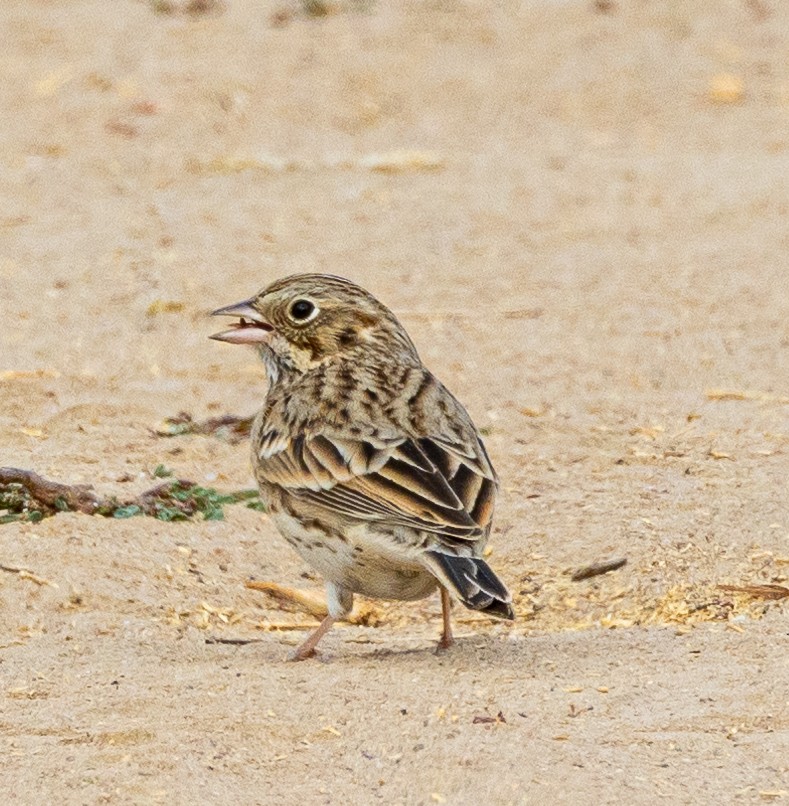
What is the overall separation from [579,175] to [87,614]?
8.28m

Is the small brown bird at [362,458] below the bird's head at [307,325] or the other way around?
below

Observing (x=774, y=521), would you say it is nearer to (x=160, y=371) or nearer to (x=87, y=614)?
(x=87, y=614)

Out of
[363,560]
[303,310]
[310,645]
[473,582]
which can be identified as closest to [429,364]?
[303,310]

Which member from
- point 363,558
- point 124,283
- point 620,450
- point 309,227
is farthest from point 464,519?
point 309,227

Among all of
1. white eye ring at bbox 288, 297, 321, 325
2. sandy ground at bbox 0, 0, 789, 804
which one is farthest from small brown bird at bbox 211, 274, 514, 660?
sandy ground at bbox 0, 0, 789, 804

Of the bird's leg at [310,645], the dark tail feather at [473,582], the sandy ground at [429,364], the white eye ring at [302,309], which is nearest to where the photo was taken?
the sandy ground at [429,364]

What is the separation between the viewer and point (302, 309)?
679 centimetres

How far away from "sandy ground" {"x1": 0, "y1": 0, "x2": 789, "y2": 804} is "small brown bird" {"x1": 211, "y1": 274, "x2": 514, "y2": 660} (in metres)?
0.36

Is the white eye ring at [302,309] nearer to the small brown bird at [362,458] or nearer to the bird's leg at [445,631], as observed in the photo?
the small brown bird at [362,458]

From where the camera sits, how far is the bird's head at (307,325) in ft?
22.2

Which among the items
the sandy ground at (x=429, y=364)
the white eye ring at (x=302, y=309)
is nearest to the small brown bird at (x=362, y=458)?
the white eye ring at (x=302, y=309)

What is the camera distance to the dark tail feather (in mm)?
5328

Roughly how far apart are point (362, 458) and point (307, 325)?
39.2 inches

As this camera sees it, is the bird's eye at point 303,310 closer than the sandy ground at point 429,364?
No
